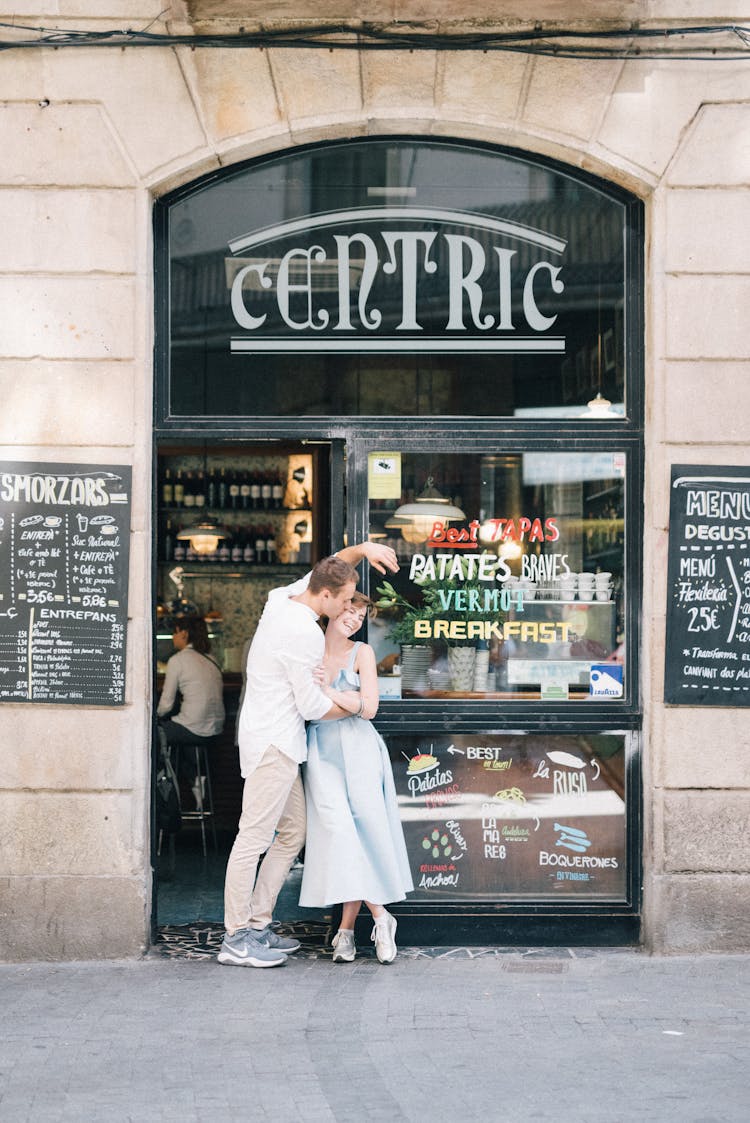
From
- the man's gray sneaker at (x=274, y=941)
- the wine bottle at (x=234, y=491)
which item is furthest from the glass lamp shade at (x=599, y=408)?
the wine bottle at (x=234, y=491)

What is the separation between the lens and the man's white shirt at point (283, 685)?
21.9ft

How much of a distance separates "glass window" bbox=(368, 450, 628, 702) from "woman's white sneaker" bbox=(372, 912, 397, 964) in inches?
48.7

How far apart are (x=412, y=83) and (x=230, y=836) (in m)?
5.91

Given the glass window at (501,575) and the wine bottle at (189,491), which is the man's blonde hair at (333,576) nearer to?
the glass window at (501,575)

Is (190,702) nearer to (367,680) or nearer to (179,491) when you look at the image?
(367,680)

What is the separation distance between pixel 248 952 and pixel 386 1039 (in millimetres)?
1330

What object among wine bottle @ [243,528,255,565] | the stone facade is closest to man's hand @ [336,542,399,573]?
the stone facade

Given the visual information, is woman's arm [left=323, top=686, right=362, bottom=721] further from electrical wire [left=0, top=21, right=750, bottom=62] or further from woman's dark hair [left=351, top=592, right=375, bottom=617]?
electrical wire [left=0, top=21, right=750, bottom=62]

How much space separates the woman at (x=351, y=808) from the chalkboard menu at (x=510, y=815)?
35 centimetres

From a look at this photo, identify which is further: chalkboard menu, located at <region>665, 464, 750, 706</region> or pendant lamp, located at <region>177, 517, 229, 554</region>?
pendant lamp, located at <region>177, 517, 229, 554</region>

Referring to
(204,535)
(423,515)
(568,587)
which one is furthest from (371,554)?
(204,535)

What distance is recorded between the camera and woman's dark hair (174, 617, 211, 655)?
32.8 feet

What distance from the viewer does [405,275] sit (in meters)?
7.37

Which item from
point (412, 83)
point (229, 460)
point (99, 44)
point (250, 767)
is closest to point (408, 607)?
point (250, 767)
